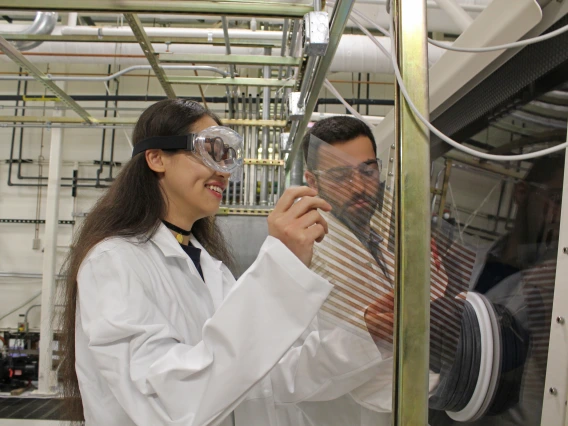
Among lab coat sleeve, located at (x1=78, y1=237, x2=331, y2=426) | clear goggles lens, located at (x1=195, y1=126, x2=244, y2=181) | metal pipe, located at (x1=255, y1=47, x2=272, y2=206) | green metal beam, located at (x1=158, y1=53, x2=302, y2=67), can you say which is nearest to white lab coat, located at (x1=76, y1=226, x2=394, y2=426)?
lab coat sleeve, located at (x1=78, y1=237, x2=331, y2=426)

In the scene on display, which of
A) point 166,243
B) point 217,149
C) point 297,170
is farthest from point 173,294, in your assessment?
point 297,170

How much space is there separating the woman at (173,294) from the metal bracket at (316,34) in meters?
0.32

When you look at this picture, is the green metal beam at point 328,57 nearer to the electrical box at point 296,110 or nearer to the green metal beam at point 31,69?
the electrical box at point 296,110

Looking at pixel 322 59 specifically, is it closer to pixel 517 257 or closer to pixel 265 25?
pixel 517 257

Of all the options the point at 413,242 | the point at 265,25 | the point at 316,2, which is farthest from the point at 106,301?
the point at 265,25

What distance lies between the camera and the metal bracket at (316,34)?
1130 mm

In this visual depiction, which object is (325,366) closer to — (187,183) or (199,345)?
(199,345)

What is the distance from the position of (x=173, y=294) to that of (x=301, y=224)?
1.53 ft

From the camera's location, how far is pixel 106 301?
843 mm

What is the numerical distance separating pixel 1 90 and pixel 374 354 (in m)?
7.13

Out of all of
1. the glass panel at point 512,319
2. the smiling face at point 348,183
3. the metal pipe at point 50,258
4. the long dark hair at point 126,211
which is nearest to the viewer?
the smiling face at point 348,183

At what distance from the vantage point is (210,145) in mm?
1132

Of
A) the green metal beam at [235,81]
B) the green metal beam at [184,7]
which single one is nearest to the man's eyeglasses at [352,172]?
the green metal beam at [184,7]

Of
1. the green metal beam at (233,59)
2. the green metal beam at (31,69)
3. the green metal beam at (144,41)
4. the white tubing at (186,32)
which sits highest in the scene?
the white tubing at (186,32)
